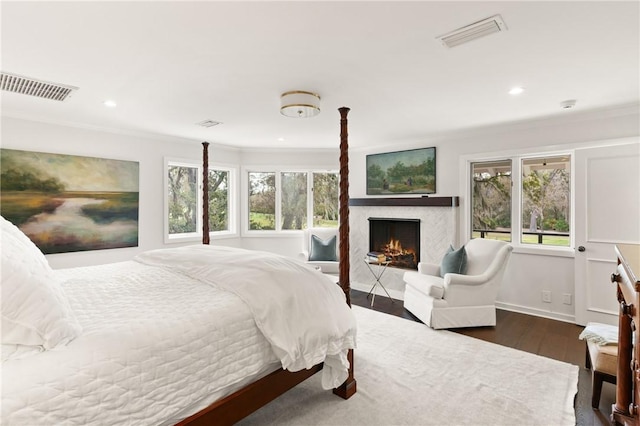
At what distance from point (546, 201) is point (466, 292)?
1.69m

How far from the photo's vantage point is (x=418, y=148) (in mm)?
4902

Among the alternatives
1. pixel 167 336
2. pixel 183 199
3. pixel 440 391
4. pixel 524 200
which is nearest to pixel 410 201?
pixel 524 200

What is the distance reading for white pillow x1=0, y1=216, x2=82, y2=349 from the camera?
1.14 metres

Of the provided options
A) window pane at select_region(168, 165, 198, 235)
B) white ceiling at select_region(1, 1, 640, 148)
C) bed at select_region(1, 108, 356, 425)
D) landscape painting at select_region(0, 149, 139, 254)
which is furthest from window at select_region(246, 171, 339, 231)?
bed at select_region(1, 108, 356, 425)

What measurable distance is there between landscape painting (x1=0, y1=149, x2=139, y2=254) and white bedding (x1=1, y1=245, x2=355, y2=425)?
222 cm

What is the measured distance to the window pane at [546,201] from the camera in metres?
3.94

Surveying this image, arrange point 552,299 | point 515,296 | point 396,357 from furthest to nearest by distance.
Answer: point 515,296, point 552,299, point 396,357

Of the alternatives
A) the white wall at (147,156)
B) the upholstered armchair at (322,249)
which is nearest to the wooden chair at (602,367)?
the upholstered armchair at (322,249)

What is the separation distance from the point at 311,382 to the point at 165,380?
1.41 metres

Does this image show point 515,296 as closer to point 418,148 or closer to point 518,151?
point 518,151

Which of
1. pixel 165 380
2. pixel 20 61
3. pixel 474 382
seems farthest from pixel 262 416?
pixel 20 61

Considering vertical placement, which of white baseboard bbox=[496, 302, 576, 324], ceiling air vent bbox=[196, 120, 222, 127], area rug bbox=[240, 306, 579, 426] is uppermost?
ceiling air vent bbox=[196, 120, 222, 127]

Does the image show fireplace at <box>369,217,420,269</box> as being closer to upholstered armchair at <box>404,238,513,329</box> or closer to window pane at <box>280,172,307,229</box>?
upholstered armchair at <box>404,238,513,329</box>

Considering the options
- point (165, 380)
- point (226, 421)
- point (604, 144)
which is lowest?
point (226, 421)
